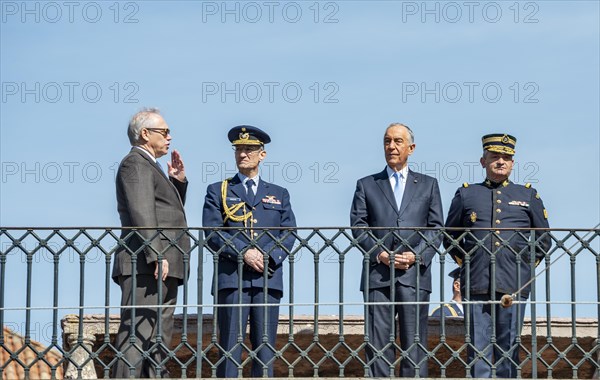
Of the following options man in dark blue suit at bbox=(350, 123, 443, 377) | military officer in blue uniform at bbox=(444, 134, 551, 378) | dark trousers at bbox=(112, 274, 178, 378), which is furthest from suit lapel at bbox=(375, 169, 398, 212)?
dark trousers at bbox=(112, 274, 178, 378)

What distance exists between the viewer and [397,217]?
38.0 ft

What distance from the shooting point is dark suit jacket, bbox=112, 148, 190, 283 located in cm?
1083

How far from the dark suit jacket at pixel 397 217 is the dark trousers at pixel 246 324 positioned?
2.43 ft

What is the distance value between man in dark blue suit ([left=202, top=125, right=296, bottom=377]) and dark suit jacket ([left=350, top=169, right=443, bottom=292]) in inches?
22.9

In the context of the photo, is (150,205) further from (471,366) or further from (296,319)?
(471,366)

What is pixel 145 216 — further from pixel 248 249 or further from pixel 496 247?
pixel 496 247

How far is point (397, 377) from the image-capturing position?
425 inches

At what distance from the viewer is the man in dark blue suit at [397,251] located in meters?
10.9

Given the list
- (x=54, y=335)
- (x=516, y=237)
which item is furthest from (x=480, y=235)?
(x=54, y=335)

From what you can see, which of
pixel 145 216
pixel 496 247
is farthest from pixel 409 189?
pixel 145 216

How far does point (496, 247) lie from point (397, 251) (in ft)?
2.74

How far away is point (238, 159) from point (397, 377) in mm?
2342

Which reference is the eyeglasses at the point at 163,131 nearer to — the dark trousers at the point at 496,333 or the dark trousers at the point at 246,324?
the dark trousers at the point at 246,324

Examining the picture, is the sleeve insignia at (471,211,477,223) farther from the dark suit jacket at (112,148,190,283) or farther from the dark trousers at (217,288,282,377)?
the dark suit jacket at (112,148,190,283)
